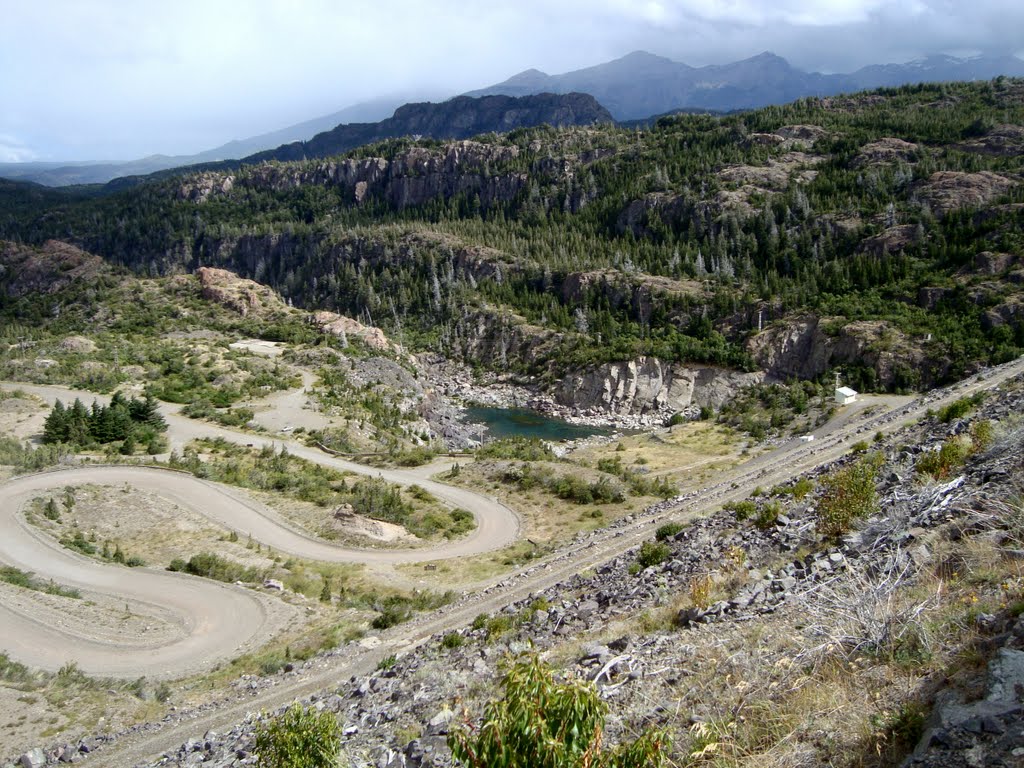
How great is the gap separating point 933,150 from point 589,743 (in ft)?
348

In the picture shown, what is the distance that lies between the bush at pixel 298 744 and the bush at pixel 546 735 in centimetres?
278

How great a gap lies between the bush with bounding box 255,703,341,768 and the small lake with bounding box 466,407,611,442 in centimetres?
4955

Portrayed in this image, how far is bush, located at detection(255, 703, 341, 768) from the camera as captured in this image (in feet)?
20.7

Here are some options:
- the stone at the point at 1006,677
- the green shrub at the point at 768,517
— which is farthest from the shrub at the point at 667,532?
the stone at the point at 1006,677

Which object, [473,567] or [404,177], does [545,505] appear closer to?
[473,567]

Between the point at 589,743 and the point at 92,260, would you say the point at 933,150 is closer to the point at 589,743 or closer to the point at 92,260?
the point at 589,743

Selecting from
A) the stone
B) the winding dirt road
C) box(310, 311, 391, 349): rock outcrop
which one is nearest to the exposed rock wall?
box(310, 311, 391, 349): rock outcrop

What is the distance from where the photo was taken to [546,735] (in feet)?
13.1

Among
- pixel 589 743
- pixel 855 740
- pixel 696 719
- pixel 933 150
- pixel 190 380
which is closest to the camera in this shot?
pixel 589 743

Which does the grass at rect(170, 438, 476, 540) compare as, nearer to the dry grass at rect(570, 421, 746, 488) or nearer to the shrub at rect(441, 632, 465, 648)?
the dry grass at rect(570, 421, 746, 488)

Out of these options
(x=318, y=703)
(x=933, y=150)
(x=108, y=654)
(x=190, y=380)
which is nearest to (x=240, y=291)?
(x=190, y=380)

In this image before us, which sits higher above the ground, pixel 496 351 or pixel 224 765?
pixel 224 765

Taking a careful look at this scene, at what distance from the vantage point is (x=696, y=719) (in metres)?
6.54

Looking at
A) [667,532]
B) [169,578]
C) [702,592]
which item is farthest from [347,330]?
[702,592]
